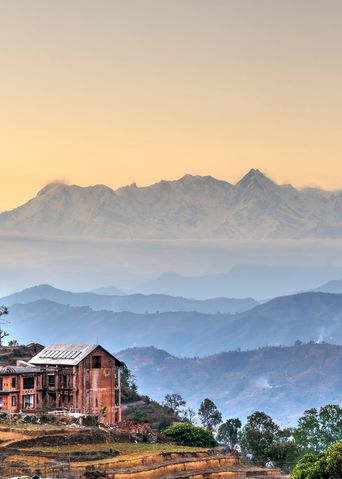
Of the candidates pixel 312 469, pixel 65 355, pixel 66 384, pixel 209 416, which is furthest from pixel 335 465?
pixel 209 416

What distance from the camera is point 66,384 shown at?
124 metres

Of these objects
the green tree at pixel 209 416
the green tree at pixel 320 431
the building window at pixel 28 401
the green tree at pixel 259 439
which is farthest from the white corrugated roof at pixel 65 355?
the green tree at pixel 209 416

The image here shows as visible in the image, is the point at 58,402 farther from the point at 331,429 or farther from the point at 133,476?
the point at 133,476

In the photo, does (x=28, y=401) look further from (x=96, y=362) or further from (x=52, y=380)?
(x=96, y=362)

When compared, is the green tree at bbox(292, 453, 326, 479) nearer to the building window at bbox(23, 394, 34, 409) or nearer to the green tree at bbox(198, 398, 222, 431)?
the building window at bbox(23, 394, 34, 409)

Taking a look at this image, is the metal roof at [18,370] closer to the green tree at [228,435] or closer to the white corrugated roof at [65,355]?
the white corrugated roof at [65,355]

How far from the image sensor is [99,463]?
293ft

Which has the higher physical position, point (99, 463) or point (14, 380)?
point (14, 380)

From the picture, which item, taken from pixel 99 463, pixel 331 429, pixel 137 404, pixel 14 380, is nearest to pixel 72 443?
pixel 99 463

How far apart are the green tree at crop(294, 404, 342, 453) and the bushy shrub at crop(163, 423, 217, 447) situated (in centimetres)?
1021

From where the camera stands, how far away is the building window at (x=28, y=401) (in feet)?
398

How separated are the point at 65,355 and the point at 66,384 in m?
3.84

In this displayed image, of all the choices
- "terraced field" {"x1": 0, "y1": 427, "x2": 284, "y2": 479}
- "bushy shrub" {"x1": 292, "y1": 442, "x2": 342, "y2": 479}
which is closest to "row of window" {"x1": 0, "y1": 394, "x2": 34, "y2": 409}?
"terraced field" {"x1": 0, "y1": 427, "x2": 284, "y2": 479}

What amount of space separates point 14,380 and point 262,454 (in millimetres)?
27674
